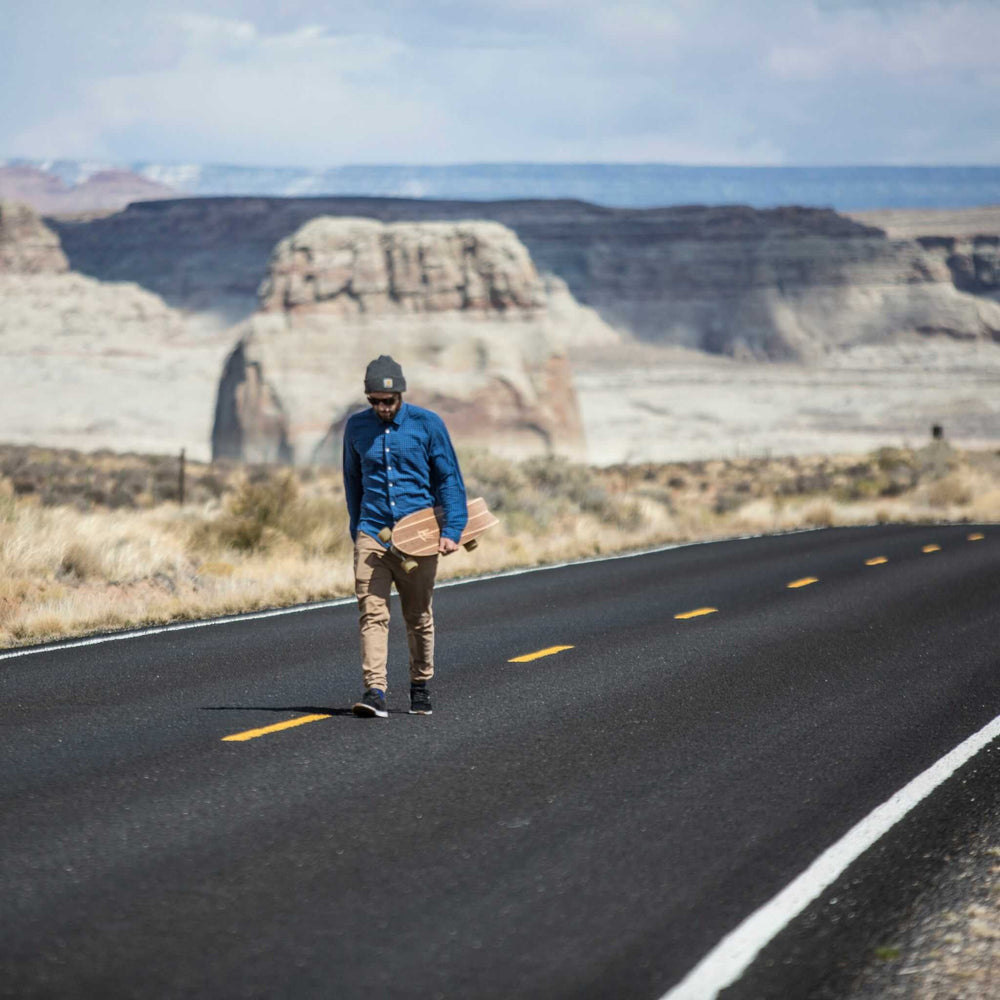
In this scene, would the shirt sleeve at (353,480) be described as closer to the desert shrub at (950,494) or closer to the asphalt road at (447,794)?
the asphalt road at (447,794)

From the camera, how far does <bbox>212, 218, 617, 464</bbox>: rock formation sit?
60.8 meters

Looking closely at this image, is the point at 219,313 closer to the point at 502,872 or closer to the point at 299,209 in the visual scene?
the point at 299,209

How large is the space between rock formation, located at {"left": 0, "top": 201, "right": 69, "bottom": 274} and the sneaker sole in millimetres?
117158

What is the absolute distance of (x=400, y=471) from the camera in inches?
301

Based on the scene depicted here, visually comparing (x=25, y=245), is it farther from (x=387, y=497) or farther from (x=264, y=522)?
(x=387, y=497)

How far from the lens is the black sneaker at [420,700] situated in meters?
7.93

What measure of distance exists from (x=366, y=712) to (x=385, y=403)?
1668 mm

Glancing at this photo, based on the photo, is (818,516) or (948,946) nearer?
(948,946)

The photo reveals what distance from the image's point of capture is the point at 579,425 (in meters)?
65.1

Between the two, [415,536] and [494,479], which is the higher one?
[415,536]

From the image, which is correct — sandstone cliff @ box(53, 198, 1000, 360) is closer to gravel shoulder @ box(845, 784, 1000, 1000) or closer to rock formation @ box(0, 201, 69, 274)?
rock formation @ box(0, 201, 69, 274)

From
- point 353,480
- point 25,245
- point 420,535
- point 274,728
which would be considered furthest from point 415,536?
point 25,245

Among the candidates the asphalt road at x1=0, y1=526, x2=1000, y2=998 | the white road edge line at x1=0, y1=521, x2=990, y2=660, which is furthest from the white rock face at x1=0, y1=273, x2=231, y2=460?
the asphalt road at x1=0, y1=526, x2=1000, y2=998

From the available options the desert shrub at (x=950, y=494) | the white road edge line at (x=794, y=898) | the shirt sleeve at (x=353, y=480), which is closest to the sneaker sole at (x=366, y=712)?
the shirt sleeve at (x=353, y=480)
